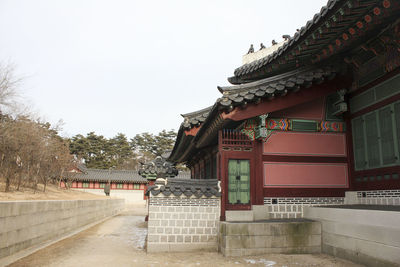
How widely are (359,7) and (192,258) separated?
5.60m

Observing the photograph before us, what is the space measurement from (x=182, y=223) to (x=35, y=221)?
454 centimetres

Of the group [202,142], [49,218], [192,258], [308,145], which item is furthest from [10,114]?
[308,145]

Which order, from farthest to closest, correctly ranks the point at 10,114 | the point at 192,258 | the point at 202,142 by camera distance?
1. the point at 10,114
2. the point at 202,142
3. the point at 192,258

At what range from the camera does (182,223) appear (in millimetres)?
6906

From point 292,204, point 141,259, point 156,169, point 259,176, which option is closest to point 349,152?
point 292,204

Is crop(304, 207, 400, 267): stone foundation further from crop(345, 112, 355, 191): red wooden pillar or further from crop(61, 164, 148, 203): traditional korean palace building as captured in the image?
crop(61, 164, 148, 203): traditional korean palace building

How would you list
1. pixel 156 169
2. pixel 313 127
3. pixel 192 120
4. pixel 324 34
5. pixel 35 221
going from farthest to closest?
pixel 156 169 → pixel 192 120 → pixel 35 221 → pixel 313 127 → pixel 324 34

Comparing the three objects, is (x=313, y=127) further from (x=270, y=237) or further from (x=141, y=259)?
(x=141, y=259)

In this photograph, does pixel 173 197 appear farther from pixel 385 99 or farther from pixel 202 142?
pixel 385 99

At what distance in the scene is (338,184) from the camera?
24.3ft

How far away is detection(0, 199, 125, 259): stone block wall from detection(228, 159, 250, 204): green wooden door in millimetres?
5108

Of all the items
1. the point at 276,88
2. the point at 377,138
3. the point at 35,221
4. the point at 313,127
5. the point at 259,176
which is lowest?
the point at 35,221

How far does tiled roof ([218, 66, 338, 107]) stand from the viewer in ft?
21.7

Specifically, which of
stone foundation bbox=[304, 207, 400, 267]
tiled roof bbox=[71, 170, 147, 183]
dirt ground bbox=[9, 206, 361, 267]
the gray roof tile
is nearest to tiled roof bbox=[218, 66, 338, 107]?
stone foundation bbox=[304, 207, 400, 267]
